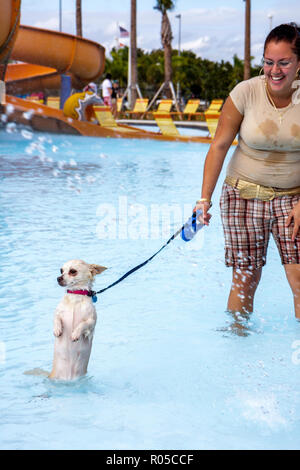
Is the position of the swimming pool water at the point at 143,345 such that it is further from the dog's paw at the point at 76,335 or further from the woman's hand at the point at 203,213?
the woman's hand at the point at 203,213

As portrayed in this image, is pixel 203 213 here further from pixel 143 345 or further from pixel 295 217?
pixel 143 345

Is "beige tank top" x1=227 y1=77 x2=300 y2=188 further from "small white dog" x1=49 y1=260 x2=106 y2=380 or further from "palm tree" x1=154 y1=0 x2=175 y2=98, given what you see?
"palm tree" x1=154 y1=0 x2=175 y2=98

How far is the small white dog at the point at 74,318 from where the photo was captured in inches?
119

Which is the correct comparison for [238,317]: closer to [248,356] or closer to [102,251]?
[248,356]

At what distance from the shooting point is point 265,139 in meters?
3.60

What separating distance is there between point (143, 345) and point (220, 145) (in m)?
1.42

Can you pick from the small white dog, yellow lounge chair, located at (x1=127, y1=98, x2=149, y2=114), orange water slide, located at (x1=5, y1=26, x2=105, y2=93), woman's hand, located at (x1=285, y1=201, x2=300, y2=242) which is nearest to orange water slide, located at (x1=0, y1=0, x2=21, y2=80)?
orange water slide, located at (x1=5, y1=26, x2=105, y2=93)

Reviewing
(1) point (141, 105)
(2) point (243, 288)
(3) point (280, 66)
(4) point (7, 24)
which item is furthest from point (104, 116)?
(3) point (280, 66)

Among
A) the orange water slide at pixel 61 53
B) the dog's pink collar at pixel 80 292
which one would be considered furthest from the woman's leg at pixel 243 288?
the orange water slide at pixel 61 53

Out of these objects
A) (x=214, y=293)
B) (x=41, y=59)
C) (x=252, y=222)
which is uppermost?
(x=41, y=59)

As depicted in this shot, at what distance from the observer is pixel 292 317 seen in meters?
4.88
